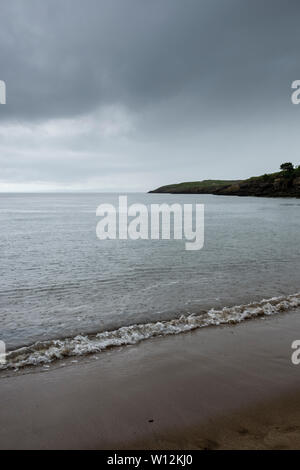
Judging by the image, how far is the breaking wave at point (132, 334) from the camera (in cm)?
808

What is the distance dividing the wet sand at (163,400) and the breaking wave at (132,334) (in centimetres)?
50

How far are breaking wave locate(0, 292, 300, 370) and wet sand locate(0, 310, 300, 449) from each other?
0.50m

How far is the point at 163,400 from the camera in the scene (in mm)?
6023

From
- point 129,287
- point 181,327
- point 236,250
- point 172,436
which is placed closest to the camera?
point 172,436

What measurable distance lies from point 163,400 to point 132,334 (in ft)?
11.5

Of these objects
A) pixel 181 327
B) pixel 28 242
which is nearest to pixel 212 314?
pixel 181 327

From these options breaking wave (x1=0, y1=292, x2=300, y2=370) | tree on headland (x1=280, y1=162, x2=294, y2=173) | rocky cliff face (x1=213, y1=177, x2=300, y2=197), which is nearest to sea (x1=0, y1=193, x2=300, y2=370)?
breaking wave (x1=0, y1=292, x2=300, y2=370)

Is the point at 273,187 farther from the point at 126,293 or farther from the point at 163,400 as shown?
the point at 163,400

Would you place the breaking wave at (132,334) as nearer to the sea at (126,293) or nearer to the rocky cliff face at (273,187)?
the sea at (126,293)

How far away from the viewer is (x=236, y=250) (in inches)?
939

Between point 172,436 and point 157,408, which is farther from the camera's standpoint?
point 157,408

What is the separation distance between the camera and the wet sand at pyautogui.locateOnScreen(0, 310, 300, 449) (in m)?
4.96
